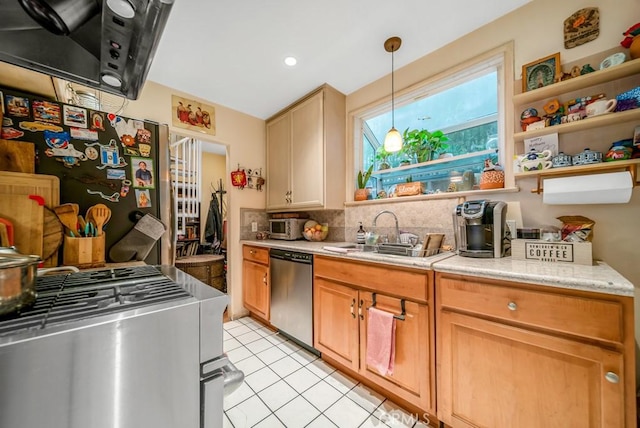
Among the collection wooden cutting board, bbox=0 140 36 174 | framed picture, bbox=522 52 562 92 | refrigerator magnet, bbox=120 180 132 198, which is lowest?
refrigerator magnet, bbox=120 180 132 198

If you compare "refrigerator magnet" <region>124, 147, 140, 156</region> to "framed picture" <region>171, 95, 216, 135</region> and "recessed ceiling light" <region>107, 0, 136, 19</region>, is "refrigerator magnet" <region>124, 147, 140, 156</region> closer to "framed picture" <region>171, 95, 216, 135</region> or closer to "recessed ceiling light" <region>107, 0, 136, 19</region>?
"recessed ceiling light" <region>107, 0, 136, 19</region>

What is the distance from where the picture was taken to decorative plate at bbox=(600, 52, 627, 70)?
1209mm

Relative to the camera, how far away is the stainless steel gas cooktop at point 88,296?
1.49ft

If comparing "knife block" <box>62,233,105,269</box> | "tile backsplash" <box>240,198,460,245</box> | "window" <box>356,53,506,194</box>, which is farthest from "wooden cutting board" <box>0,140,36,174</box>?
"window" <box>356,53,506,194</box>

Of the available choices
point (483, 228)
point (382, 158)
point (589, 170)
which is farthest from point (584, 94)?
point (382, 158)

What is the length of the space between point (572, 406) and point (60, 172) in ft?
8.18

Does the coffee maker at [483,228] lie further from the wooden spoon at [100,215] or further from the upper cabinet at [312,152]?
the wooden spoon at [100,215]

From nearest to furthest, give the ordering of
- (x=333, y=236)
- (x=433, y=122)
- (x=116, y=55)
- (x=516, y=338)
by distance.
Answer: (x=116, y=55)
(x=516, y=338)
(x=433, y=122)
(x=333, y=236)

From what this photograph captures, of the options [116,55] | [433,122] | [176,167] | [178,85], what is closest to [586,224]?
[433,122]

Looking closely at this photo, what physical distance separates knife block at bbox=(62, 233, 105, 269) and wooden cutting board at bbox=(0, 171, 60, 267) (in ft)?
0.15

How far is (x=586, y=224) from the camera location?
1.25 m

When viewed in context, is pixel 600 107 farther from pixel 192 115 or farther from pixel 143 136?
pixel 192 115

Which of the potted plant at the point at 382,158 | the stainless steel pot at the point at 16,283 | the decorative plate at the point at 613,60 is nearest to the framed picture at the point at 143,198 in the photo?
the stainless steel pot at the point at 16,283

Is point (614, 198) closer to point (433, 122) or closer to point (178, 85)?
point (433, 122)
